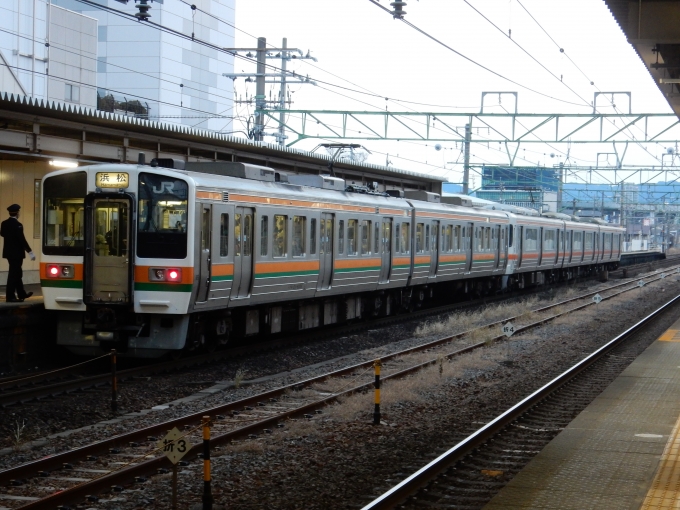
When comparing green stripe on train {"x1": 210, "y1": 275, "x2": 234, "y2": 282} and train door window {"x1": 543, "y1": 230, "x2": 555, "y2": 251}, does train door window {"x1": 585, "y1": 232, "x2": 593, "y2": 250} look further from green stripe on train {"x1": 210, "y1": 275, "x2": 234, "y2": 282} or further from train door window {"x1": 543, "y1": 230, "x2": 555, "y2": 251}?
green stripe on train {"x1": 210, "y1": 275, "x2": 234, "y2": 282}

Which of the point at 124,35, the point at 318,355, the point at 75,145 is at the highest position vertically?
the point at 124,35

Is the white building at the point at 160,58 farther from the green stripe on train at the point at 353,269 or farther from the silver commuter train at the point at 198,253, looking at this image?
the silver commuter train at the point at 198,253

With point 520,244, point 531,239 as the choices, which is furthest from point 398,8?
point 531,239

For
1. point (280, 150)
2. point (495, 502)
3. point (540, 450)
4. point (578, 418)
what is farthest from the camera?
point (280, 150)

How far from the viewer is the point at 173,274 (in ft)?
44.3

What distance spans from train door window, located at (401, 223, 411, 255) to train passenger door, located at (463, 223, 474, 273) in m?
4.49

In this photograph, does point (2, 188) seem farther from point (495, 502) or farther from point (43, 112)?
point (495, 502)

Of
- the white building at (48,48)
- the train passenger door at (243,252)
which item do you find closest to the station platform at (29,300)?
the train passenger door at (243,252)

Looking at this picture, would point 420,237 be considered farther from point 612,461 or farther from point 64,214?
point 612,461

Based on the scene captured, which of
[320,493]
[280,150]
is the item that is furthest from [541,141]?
[320,493]

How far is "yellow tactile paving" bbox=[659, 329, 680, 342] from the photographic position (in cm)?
1853

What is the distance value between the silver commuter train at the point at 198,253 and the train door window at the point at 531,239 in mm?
13067

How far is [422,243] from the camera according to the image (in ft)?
77.8

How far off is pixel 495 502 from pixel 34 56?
39.8 m
